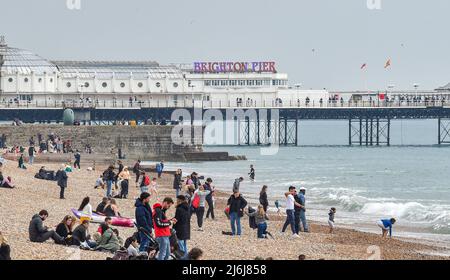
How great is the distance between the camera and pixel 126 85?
356 ft

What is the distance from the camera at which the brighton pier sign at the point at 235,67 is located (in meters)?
116

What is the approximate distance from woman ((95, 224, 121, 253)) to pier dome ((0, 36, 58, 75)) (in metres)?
85.3

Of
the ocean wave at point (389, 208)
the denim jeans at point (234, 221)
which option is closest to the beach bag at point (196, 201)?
the denim jeans at point (234, 221)

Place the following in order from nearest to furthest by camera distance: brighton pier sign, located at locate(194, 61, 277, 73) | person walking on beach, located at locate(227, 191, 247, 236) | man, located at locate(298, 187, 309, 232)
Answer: person walking on beach, located at locate(227, 191, 247, 236) → man, located at locate(298, 187, 309, 232) → brighton pier sign, located at locate(194, 61, 277, 73)

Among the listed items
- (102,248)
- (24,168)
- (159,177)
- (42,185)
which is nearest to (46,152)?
(159,177)

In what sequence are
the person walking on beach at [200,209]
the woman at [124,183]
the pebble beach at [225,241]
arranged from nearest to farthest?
the pebble beach at [225,241]
the person walking on beach at [200,209]
the woman at [124,183]

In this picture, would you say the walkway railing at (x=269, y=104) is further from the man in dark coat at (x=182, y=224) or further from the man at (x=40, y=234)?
the man in dark coat at (x=182, y=224)

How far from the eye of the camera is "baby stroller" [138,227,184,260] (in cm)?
1873

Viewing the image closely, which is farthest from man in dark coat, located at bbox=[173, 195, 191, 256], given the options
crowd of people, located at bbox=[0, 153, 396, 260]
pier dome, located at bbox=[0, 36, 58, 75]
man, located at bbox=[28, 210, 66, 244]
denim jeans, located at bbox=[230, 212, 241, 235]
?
pier dome, located at bbox=[0, 36, 58, 75]

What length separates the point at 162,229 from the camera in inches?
716

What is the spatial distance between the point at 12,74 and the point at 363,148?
125ft

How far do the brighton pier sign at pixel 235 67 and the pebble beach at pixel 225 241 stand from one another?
265 feet

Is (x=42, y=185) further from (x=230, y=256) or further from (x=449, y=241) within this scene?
(x=230, y=256)

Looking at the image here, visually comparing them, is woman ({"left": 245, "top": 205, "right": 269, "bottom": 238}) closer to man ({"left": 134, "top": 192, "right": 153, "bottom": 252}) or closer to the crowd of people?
the crowd of people
